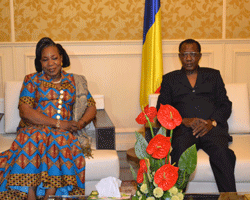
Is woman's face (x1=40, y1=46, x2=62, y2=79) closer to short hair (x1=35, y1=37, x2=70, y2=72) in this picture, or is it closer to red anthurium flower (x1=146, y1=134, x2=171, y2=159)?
short hair (x1=35, y1=37, x2=70, y2=72)

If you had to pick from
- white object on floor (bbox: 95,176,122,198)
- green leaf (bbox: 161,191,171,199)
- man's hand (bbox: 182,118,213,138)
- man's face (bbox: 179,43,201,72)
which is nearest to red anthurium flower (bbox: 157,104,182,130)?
green leaf (bbox: 161,191,171,199)

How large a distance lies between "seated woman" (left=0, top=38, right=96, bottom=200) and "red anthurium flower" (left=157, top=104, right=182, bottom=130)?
1.37 m

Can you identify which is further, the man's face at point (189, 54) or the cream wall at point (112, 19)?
the cream wall at point (112, 19)

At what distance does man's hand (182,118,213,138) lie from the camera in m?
2.85

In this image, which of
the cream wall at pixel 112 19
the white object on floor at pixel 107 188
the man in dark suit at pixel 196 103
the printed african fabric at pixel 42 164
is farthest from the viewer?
the cream wall at pixel 112 19

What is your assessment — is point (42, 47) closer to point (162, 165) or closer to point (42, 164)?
point (42, 164)

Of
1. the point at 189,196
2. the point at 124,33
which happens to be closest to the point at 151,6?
the point at 124,33

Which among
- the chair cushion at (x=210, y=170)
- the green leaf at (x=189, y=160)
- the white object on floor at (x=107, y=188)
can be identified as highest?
the green leaf at (x=189, y=160)

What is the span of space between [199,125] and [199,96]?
0.32 metres

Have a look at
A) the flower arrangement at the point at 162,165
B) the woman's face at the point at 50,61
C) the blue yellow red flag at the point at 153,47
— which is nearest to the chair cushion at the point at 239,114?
the blue yellow red flag at the point at 153,47

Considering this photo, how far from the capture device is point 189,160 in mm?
1460

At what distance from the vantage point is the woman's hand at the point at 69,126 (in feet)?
9.46

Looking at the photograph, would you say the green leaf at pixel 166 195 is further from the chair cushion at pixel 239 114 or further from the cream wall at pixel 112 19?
the cream wall at pixel 112 19

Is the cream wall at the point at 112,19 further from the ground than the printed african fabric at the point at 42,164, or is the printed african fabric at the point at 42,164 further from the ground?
the cream wall at the point at 112,19
